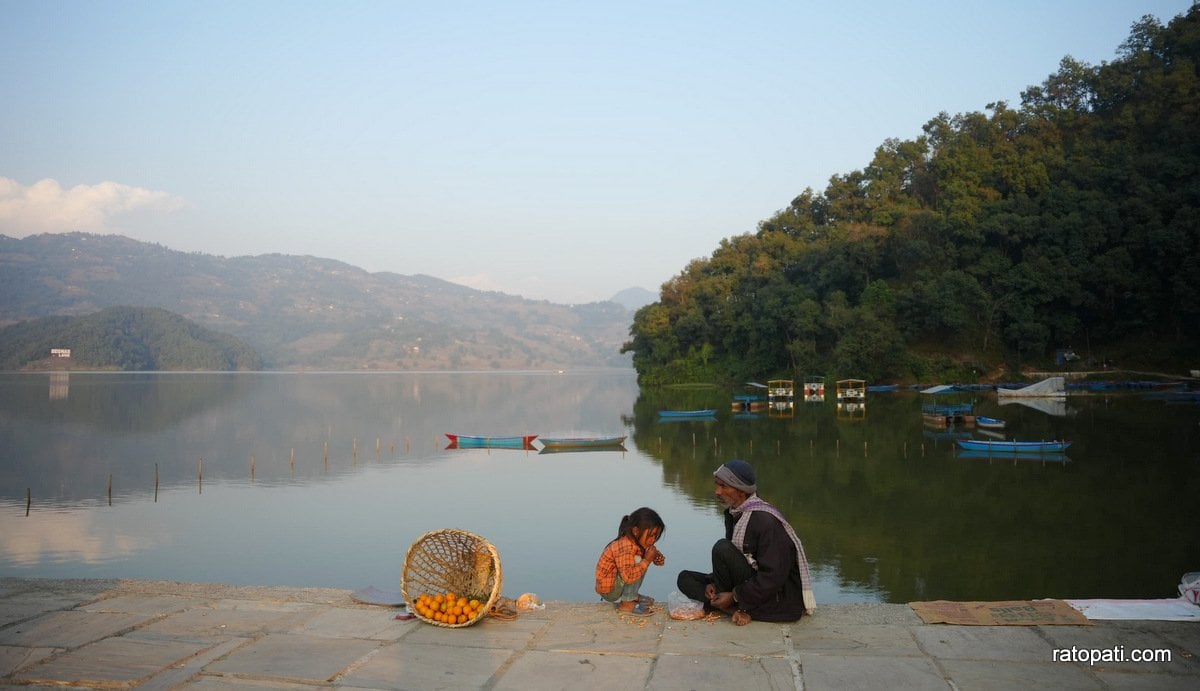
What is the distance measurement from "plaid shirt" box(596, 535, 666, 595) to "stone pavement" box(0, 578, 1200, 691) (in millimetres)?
225

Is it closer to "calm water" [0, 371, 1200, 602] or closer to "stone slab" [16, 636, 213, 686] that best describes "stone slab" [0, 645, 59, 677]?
"stone slab" [16, 636, 213, 686]

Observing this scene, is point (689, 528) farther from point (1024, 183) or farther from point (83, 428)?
point (1024, 183)

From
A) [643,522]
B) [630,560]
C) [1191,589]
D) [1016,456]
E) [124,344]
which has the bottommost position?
[1016,456]

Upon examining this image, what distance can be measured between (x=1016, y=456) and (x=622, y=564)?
23.8 metres

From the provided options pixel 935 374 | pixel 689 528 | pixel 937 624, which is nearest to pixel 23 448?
pixel 689 528

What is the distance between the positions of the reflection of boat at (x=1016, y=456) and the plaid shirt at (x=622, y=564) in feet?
74.5

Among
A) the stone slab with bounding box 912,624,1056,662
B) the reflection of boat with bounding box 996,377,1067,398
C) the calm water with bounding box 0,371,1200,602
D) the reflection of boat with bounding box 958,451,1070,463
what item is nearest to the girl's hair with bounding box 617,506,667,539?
the stone slab with bounding box 912,624,1056,662

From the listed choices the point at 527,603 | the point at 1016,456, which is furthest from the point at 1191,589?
the point at 1016,456

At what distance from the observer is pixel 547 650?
236 inches

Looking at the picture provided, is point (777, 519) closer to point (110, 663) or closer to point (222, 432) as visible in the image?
point (110, 663)

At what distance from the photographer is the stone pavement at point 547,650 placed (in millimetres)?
5340

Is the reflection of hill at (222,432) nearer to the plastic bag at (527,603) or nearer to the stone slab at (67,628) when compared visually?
the stone slab at (67,628)

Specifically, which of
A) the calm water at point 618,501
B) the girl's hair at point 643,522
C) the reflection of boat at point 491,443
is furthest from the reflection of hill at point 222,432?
the girl's hair at point 643,522

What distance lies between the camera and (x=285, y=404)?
2586 inches
